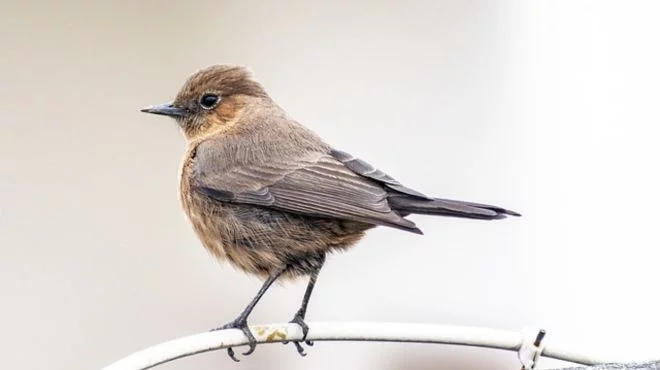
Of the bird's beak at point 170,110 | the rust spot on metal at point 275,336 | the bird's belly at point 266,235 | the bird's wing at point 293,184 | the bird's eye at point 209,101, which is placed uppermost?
the bird's eye at point 209,101

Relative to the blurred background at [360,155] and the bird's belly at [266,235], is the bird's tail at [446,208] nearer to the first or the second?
the bird's belly at [266,235]

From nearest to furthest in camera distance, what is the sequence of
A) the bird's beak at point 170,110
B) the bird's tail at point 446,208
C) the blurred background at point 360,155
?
the bird's tail at point 446,208
the bird's beak at point 170,110
the blurred background at point 360,155

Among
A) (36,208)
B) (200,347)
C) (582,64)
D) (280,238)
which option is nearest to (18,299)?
(36,208)

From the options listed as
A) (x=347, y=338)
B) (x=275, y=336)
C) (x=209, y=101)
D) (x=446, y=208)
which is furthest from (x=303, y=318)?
(x=209, y=101)

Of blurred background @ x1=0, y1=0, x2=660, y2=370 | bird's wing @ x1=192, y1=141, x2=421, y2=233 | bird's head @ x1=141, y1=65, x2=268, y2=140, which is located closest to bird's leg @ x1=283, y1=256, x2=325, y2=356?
bird's wing @ x1=192, y1=141, x2=421, y2=233

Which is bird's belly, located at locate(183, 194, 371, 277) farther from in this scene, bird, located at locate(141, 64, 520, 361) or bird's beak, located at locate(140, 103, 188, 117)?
bird's beak, located at locate(140, 103, 188, 117)

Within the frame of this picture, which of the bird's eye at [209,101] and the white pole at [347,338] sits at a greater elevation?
the bird's eye at [209,101]

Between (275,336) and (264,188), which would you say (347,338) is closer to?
(275,336)

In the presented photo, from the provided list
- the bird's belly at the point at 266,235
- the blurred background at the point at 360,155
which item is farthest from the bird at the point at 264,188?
the blurred background at the point at 360,155
